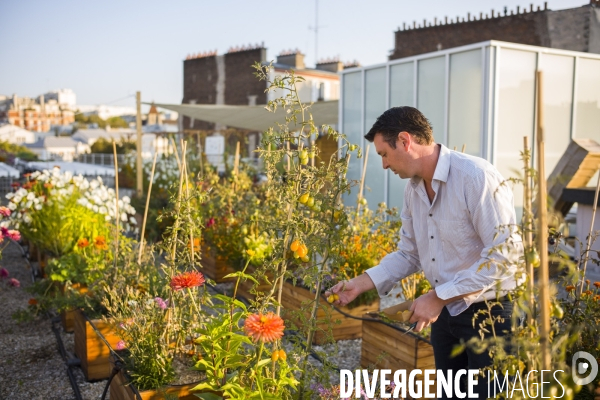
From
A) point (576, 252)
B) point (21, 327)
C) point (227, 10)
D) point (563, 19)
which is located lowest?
point (21, 327)

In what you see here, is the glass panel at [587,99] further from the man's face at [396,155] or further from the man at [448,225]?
the man's face at [396,155]

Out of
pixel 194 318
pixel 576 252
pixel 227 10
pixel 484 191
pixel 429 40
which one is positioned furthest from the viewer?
pixel 429 40

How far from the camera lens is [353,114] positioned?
771 centimetres

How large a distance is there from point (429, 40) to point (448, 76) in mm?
9971

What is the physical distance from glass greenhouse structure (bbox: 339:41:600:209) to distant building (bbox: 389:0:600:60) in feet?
16.7

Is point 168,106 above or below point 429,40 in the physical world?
below

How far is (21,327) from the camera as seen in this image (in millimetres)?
4008

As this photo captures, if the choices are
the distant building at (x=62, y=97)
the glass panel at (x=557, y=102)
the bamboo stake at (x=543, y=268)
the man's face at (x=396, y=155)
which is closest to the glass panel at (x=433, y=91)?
the glass panel at (x=557, y=102)

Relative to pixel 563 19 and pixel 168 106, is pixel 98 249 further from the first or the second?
pixel 563 19

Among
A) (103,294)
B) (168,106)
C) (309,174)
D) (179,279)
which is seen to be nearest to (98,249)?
(103,294)

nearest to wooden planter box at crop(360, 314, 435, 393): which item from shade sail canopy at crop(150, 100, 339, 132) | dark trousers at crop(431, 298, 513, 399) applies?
dark trousers at crop(431, 298, 513, 399)

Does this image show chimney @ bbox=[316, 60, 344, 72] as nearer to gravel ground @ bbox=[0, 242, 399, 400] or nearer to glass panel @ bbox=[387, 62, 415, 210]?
glass panel @ bbox=[387, 62, 415, 210]

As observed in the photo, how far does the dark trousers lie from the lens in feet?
6.12

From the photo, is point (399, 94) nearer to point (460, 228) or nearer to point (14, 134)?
point (460, 228)
